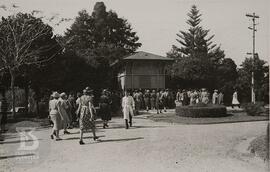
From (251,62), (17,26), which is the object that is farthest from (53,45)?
(251,62)

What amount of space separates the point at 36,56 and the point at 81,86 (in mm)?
9187

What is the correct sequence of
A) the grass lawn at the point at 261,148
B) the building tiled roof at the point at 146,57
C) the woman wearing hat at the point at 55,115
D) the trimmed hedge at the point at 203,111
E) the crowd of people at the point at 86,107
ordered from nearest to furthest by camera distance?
the grass lawn at the point at 261,148
the crowd of people at the point at 86,107
the woman wearing hat at the point at 55,115
the trimmed hedge at the point at 203,111
the building tiled roof at the point at 146,57

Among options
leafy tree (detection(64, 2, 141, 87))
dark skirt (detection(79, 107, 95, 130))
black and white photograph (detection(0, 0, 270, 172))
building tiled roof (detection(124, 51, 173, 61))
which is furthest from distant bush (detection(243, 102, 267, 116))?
leafy tree (detection(64, 2, 141, 87))

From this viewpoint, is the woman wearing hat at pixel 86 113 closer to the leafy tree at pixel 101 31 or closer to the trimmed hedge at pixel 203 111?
the trimmed hedge at pixel 203 111

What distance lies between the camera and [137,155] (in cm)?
1037

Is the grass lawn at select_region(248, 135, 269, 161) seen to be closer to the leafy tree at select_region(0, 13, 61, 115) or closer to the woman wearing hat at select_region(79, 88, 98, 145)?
the woman wearing hat at select_region(79, 88, 98, 145)

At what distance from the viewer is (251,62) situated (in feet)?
102

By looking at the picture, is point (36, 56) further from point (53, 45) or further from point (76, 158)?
point (76, 158)

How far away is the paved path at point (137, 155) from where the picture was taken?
891 centimetres

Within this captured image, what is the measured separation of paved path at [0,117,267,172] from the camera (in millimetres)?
8914

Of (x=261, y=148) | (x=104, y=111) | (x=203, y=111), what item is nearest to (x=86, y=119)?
(x=104, y=111)

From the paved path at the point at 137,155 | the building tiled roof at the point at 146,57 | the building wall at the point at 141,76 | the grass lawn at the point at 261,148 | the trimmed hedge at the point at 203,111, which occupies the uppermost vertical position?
the building tiled roof at the point at 146,57

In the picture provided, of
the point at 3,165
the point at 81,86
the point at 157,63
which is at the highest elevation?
the point at 157,63

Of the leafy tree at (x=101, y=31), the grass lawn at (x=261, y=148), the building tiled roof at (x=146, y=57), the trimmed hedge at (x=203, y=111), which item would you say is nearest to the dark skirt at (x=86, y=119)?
the grass lawn at (x=261, y=148)
